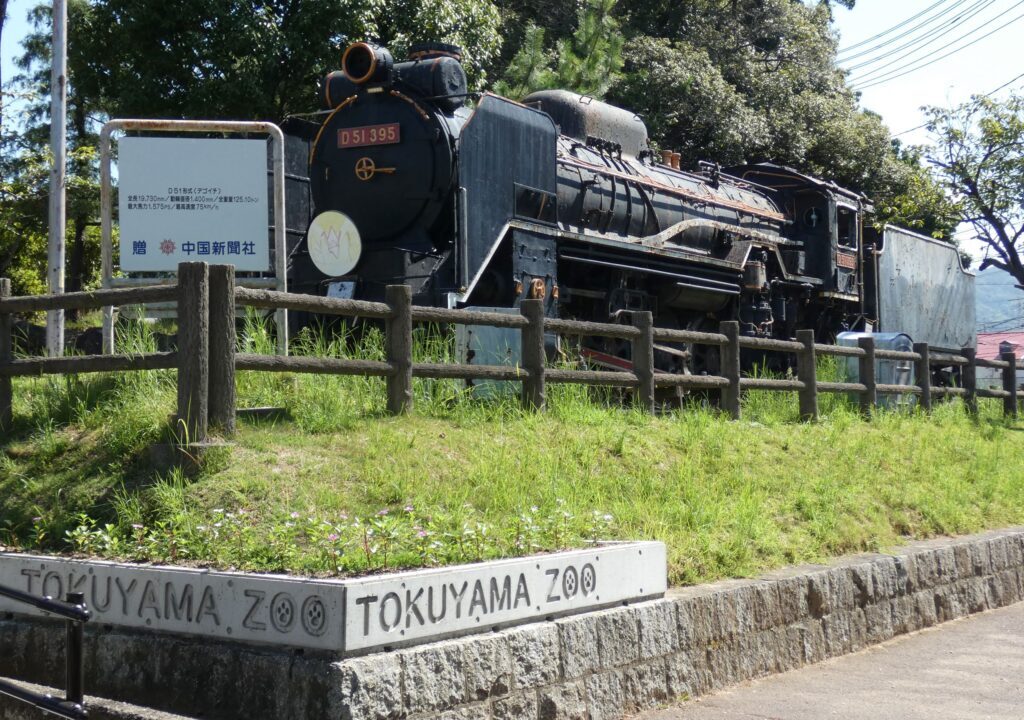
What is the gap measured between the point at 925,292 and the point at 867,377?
9.05m

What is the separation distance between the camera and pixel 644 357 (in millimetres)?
9320

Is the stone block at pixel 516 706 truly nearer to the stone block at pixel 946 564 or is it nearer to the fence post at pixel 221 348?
the fence post at pixel 221 348

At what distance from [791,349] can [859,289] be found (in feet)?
26.8

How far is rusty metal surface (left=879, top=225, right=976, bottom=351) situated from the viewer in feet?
62.6

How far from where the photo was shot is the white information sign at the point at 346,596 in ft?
13.8

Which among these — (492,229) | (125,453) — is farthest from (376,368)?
(492,229)

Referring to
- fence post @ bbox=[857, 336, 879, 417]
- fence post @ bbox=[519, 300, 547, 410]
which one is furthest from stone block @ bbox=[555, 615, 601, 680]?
fence post @ bbox=[857, 336, 879, 417]

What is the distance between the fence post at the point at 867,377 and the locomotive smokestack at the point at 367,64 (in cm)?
580

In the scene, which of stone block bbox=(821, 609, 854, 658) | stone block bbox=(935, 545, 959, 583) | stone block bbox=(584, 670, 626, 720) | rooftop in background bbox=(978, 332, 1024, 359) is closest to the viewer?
stone block bbox=(584, 670, 626, 720)

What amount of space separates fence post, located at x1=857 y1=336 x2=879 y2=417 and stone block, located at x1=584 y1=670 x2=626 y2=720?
7.48 m

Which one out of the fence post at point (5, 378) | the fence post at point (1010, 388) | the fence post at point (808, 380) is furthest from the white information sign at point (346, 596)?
the fence post at point (1010, 388)

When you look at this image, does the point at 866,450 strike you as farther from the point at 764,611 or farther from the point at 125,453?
the point at 125,453

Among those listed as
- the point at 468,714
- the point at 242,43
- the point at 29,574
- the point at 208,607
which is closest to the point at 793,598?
the point at 468,714

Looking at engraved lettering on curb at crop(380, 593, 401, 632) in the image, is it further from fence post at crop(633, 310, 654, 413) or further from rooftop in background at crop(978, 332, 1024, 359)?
rooftop in background at crop(978, 332, 1024, 359)
